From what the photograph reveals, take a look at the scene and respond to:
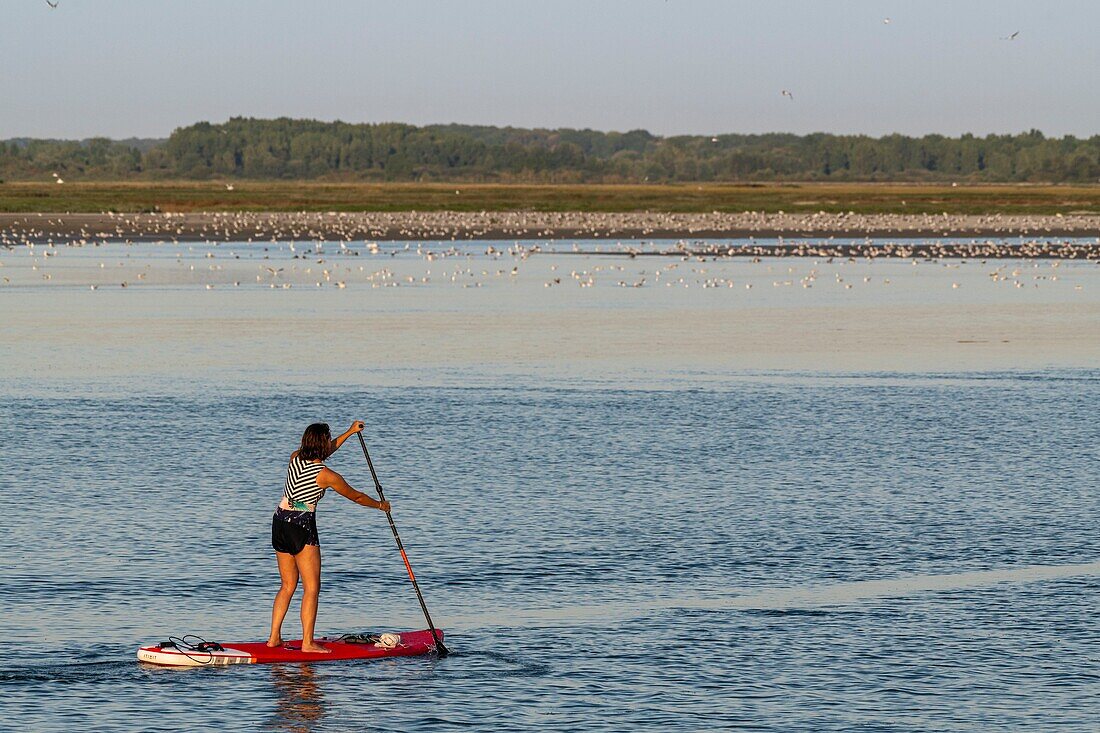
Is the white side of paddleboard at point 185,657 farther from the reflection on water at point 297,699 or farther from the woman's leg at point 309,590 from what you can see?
the woman's leg at point 309,590

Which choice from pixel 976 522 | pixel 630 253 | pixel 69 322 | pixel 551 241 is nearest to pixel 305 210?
pixel 551 241

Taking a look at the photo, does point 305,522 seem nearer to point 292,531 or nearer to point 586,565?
point 292,531

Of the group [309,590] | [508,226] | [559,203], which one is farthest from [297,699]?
[559,203]

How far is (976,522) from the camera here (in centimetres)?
2084

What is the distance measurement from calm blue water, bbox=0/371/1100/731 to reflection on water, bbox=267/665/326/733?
0.10ft

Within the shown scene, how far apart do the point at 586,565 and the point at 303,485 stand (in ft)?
14.2

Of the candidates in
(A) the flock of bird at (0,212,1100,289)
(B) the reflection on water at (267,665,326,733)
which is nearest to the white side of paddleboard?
(B) the reflection on water at (267,665,326,733)

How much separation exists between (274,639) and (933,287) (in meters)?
52.7

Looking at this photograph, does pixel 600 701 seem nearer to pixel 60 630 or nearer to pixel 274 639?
pixel 274 639

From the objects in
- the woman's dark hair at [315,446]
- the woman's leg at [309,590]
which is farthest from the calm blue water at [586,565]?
the woman's dark hair at [315,446]

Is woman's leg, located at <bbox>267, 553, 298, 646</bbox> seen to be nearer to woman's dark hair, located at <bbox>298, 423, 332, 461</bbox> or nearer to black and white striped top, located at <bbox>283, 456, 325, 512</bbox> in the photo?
black and white striped top, located at <bbox>283, 456, 325, 512</bbox>

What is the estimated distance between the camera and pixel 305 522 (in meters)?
15.3

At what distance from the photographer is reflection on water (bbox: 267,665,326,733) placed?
13.4 meters

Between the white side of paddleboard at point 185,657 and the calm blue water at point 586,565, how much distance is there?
11 centimetres
